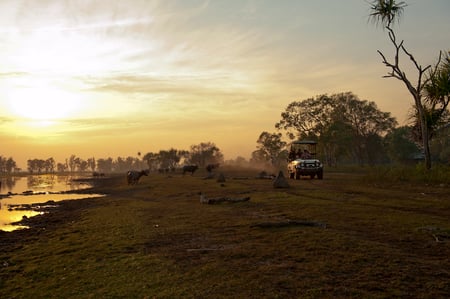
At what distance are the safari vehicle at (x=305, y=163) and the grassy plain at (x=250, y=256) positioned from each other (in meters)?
17.0

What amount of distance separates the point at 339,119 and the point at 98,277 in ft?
214

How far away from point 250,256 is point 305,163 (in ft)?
81.6

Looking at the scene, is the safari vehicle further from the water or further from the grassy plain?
the water

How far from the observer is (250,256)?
7957mm

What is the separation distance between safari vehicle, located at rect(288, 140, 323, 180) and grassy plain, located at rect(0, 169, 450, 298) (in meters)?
17.0

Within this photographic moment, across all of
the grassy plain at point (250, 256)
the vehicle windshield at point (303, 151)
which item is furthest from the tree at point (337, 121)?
the grassy plain at point (250, 256)

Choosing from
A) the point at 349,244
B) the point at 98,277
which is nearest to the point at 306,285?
the point at 349,244

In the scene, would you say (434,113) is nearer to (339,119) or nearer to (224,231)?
(224,231)

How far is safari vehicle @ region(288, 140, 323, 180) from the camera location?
31781mm

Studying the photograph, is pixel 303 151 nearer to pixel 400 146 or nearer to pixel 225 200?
pixel 225 200

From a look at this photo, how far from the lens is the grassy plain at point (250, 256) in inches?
241

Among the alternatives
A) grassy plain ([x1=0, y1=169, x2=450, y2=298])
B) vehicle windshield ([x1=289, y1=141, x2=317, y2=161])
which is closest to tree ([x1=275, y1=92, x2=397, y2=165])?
vehicle windshield ([x1=289, y1=141, x2=317, y2=161])

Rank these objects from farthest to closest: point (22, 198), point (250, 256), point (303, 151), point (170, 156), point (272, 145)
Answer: point (170, 156) < point (272, 145) < point (22, 198) < point (303, 151) < point (250, 256)

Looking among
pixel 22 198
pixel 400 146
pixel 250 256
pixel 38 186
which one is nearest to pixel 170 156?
pixel 38 186
